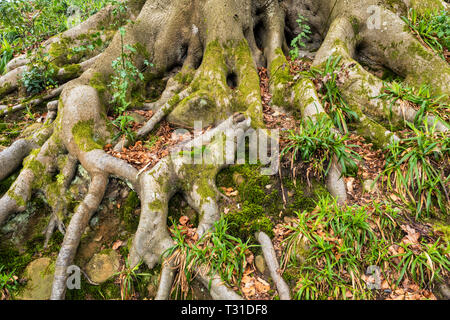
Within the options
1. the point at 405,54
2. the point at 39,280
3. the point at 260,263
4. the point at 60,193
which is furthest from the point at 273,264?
the point at 405,54

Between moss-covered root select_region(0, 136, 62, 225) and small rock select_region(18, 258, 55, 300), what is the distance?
70 centimetres

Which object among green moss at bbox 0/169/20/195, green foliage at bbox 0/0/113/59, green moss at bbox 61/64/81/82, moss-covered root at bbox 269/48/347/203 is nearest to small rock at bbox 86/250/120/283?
green moss at bbox 0/169/20/195

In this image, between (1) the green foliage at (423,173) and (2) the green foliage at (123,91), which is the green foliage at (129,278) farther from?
(1) the green foliage at (423,173)

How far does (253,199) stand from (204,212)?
2.04ft

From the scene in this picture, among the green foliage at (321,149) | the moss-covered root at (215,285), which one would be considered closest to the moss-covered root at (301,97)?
the green foliage at (321,149)

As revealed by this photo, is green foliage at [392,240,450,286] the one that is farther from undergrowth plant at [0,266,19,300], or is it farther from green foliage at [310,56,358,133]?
undergrowth plant at [0,266,19,300]

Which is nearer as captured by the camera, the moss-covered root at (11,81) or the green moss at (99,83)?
the green moss at (99,83)

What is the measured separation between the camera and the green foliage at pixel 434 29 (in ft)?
13.5

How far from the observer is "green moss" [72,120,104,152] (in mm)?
3273

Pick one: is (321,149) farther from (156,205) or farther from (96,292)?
(96,292)

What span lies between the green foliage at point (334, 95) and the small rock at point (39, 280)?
13.6 feet

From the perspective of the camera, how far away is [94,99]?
3580 millimetres
